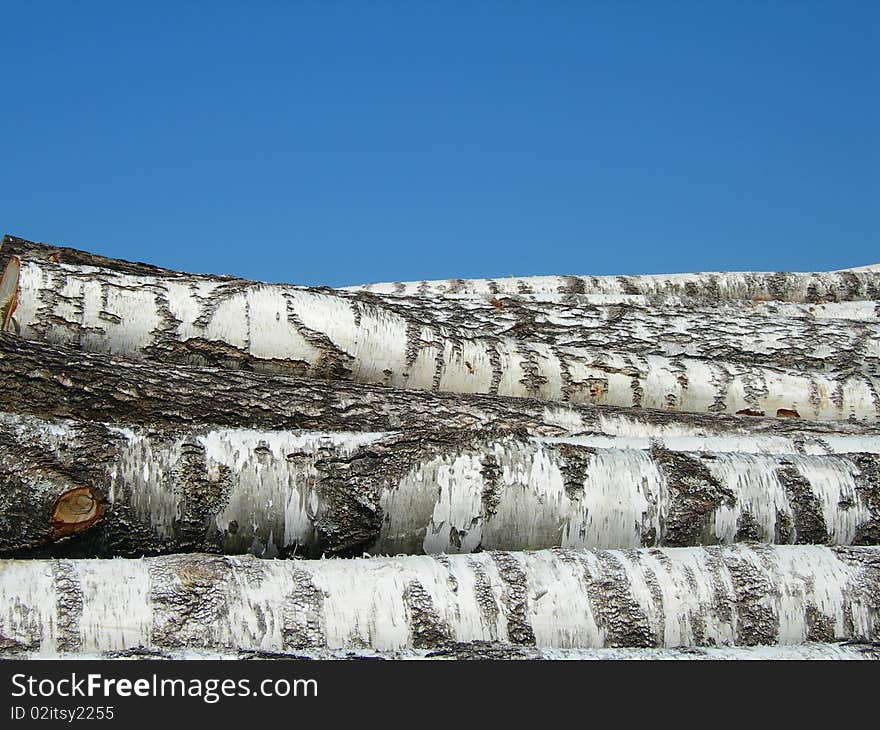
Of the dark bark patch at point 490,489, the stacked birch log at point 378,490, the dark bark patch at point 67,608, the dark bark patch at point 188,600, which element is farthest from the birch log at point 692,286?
the dark bark patch at point 67,608

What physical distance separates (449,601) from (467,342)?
1.48 metres

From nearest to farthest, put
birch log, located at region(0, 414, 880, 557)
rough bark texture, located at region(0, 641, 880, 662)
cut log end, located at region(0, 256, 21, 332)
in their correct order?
rough bark texture, located at region(0, 641, 880, 662), birch log, located at region(0, 414, 880, 557), cut log end, located at region(0, 256, 21, 332)

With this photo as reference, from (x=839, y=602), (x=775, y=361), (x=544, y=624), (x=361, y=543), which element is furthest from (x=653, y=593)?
(x=775, y=361)

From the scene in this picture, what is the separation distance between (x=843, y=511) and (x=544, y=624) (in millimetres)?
1220

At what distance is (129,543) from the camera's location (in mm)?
3053

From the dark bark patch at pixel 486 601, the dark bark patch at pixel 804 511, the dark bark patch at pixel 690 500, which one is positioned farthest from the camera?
the dark bark patch at pixel 804 511

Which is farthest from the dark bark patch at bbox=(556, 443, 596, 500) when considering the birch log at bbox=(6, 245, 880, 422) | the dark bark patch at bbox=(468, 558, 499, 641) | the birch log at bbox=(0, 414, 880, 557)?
the birch log at bbox=(6, 245, 880, 422)

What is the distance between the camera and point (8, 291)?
3.80m

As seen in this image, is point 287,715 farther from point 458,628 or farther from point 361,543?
point 361,543

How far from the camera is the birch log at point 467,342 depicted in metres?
3.73

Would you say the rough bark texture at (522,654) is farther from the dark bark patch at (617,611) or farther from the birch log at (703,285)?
the birch log at (703,285)

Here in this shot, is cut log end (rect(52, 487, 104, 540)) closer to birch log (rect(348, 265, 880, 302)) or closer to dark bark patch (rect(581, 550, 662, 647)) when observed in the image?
dark bark patch (rect(581, 550, 662, 647))

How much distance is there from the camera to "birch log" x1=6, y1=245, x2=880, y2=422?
3.73 meters

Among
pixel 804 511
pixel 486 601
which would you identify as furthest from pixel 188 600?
pixel 804 511
